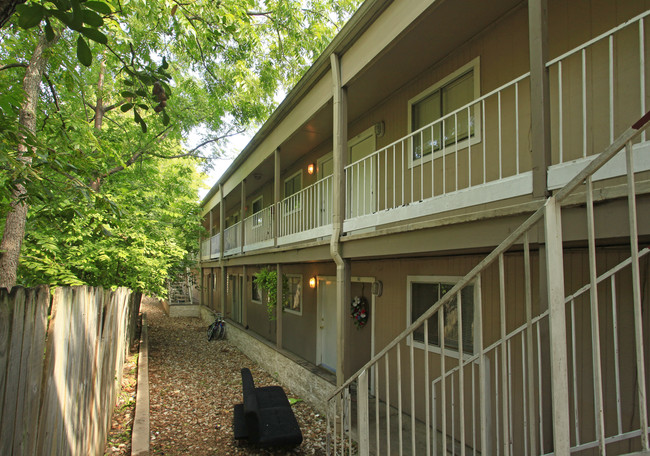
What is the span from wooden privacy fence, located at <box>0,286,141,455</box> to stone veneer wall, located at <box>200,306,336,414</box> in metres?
2.82

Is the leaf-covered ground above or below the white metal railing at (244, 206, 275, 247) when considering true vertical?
below

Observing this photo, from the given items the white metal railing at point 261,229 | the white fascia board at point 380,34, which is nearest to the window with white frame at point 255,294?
the white metal railing at point 261,229

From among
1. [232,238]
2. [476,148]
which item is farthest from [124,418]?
[232,238]

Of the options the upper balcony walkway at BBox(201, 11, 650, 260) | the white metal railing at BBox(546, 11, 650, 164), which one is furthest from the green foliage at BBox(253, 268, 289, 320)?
the white metal railing at BBox(546, 11, 650, 164)

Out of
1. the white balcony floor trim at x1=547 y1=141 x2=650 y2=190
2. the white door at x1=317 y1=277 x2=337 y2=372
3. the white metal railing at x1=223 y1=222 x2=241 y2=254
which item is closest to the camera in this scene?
the white balcony floor trim at x1=547 y1=141 x2=650 y2=190

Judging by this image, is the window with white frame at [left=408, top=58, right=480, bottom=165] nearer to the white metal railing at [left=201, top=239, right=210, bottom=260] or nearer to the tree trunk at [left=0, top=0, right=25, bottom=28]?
the tree trunk at [left=0, top=0, right=25, bottom=28]

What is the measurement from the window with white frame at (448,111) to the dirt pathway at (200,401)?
4.96 meters

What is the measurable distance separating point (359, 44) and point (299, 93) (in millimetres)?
2280

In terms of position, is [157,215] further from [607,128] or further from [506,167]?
[607,128]

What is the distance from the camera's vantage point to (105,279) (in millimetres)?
8641

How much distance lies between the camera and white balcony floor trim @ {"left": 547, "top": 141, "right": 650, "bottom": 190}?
2826 millimetres

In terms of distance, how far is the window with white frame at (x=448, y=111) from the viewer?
5648 mm

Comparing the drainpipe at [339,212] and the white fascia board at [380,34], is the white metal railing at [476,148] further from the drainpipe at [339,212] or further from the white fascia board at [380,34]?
the white fascia board at [380,34]

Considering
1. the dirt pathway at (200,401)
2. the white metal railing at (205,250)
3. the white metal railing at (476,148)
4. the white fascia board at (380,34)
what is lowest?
the dirt pathway at (200,401)
